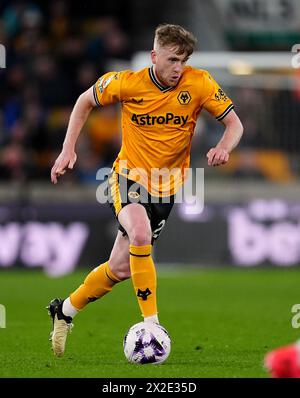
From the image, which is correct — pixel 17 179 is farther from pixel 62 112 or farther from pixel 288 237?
pixel 288 237

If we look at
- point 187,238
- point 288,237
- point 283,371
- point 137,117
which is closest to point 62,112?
point 187,238

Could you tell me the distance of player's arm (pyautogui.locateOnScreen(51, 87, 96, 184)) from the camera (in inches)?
305

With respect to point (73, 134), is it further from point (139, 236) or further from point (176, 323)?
point (176, 323)

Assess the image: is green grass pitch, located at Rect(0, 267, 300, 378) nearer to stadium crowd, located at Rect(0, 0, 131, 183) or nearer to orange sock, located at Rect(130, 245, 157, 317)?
orange sock, located at Rect(130, 245, 157, 317)

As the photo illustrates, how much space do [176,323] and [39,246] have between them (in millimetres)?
6472

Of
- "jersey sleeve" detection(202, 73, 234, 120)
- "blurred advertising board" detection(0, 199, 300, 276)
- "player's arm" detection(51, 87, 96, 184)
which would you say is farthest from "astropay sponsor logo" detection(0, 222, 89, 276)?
"jersey sleeve" detection(202, 73, 234, 120)

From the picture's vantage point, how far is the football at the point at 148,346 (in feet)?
24.2

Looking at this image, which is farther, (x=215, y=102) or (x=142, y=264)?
(x=215, y=102)

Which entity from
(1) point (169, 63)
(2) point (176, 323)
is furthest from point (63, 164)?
(2) point (176, 323)

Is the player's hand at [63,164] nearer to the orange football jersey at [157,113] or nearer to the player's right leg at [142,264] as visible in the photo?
the orange football jersey at [157,113]

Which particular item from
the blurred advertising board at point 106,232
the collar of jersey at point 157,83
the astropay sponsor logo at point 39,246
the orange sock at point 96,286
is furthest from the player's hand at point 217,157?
the astropay sponsor logo at point 39,246

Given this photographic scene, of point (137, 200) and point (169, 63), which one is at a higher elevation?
point (169, 63)

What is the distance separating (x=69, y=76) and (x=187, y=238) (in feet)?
13.2

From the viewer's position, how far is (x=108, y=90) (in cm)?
802
